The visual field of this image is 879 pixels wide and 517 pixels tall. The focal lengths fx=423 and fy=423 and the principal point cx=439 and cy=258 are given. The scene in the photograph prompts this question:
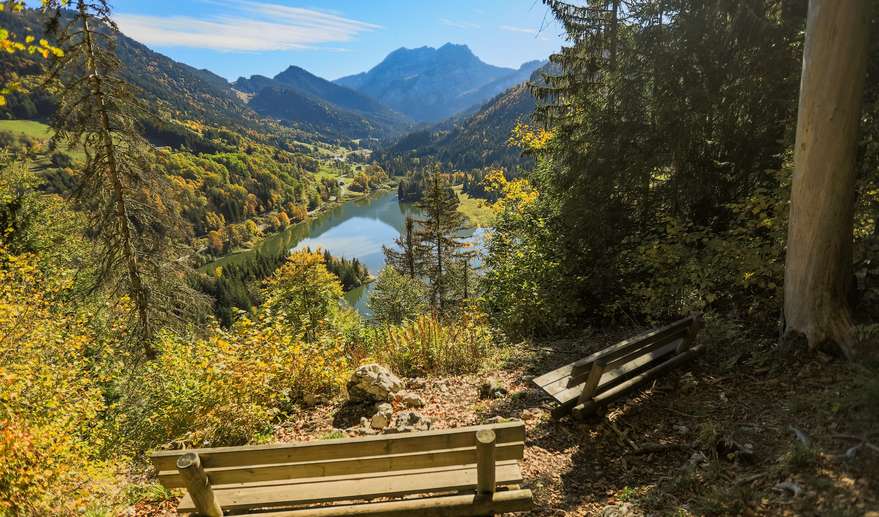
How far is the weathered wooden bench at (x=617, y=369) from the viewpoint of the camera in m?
4.51

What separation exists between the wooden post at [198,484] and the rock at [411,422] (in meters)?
2.15

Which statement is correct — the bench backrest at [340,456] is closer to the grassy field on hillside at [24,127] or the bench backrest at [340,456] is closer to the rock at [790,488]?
the rock at [790,488]

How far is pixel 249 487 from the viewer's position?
3348mm

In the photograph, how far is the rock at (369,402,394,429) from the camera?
17.0ft

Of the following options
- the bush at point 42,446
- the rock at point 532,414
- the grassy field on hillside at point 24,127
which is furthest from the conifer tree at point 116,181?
the grassy field on hillside at point 24,127

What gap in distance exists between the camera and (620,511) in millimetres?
3359

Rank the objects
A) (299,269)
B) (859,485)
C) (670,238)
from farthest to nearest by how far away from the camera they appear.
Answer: (299,269) < (670,238) < (859,485)

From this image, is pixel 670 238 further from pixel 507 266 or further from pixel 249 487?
pixel 249 487

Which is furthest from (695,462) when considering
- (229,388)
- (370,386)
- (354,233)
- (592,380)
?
(354,233)

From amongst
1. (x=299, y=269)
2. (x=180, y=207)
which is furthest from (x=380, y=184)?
(x=180, y=207)

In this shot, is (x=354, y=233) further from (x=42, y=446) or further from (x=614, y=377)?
(x=614, y=377)

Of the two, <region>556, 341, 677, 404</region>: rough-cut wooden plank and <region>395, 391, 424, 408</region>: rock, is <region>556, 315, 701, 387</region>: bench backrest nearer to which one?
<region>556, 341, 677, 404</region>: rough-cut wooden plank

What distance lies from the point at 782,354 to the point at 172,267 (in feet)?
39.6

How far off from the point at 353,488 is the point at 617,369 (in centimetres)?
328
